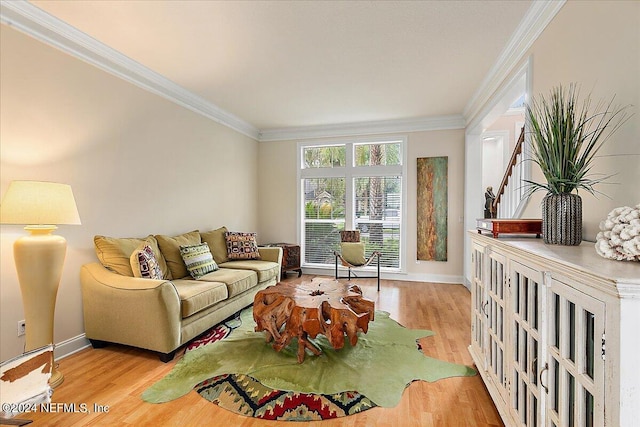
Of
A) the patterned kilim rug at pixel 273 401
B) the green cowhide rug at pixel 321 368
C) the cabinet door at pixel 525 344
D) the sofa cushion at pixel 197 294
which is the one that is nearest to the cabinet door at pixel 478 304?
the green cowhide rug at pixel 321 368

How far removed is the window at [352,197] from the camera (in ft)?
18.2

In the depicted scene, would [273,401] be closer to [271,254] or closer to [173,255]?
[173,255]

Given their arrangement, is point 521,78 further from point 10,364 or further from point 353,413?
point 10,364

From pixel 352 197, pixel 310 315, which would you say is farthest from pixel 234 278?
pixel 352 197

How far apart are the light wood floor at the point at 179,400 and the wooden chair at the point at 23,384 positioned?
0.37 meters

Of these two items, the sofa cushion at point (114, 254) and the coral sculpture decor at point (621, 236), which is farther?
the sofa cushion at point (114, 254)

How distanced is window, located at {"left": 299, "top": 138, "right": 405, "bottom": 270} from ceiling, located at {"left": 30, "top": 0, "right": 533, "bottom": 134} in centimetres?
135

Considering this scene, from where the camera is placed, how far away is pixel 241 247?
4457 mm

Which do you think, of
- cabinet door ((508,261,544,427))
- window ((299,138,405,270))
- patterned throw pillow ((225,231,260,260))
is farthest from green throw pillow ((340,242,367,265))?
cabinet door ((508,261,544,427))

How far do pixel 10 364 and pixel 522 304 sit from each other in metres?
2.50

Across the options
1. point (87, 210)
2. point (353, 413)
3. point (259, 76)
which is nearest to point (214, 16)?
point (259, 76)

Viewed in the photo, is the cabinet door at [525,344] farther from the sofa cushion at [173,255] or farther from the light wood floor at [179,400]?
the sofa cushion at [173,255]

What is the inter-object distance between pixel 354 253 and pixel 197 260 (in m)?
2.45

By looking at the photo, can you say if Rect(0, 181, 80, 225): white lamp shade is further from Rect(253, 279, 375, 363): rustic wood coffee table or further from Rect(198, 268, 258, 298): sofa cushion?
Rect(253, 279, 375, 363): rustic wood coffee table
